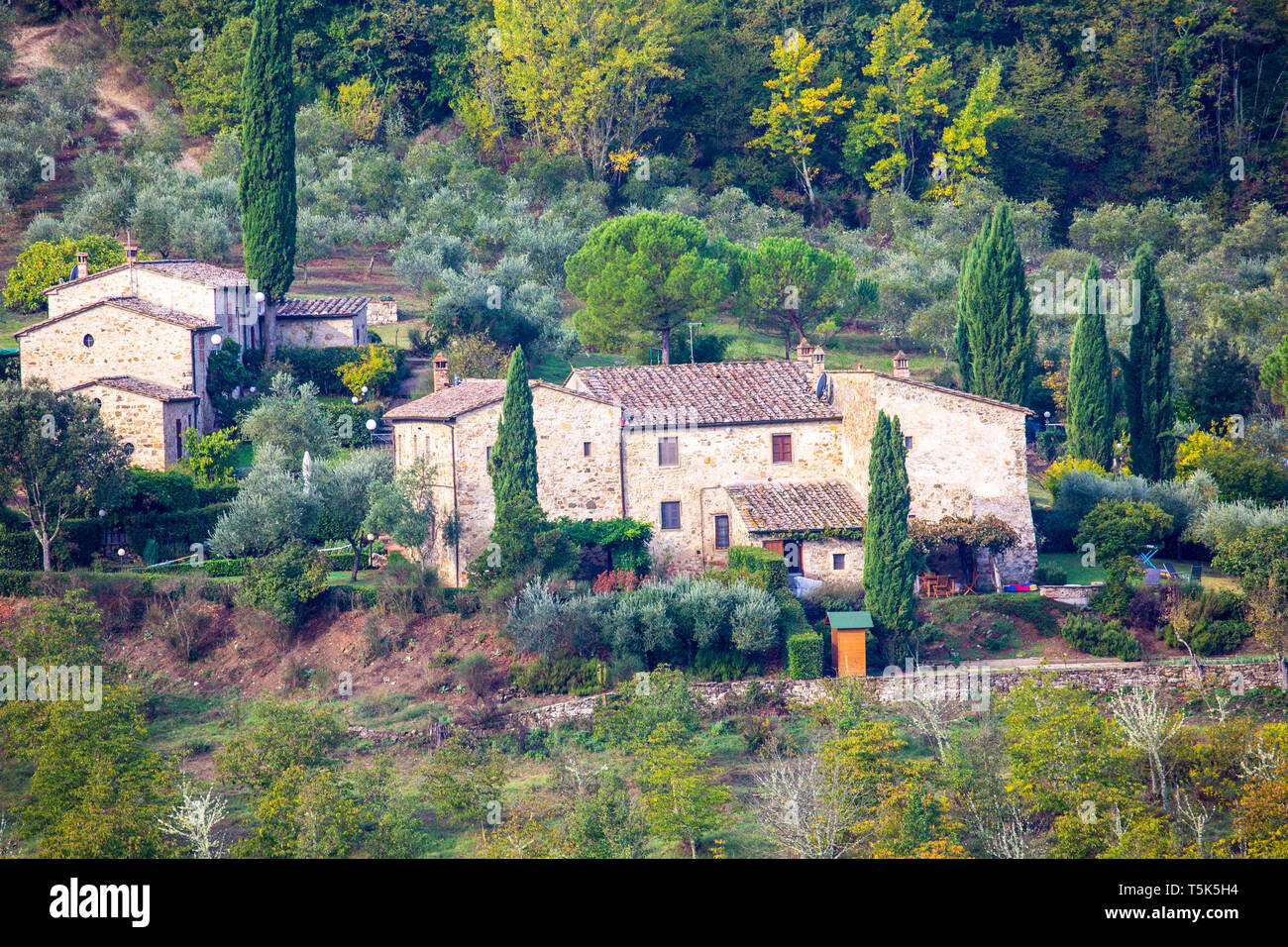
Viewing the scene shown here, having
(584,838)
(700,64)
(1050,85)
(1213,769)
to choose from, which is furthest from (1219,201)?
(584,838)

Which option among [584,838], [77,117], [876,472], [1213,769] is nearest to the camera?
[584,838]

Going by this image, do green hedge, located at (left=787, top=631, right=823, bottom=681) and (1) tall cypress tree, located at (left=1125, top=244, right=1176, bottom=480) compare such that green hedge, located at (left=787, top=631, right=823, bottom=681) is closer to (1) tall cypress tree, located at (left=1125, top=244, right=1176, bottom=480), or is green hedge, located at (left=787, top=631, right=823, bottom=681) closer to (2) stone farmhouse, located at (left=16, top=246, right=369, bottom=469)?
(1) tall cypress tree, located at (left=1125, top=244, right=1176, bottom=480)

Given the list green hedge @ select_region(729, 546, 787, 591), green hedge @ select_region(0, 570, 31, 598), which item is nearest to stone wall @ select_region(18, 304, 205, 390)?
green hedge @ select_region(0, 570, 31, 598)

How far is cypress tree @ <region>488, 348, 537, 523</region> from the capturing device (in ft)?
94.1

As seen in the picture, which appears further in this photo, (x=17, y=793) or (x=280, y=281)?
(x=280, y=281)

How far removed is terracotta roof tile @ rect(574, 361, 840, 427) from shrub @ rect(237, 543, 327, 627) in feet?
25.1

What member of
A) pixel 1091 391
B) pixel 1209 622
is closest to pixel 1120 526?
pixel 1209 622

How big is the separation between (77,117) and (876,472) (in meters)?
47.7

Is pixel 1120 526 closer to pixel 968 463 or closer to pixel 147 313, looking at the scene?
pixel 968 463

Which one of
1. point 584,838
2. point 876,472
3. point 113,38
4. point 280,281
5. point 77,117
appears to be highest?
Result: point 113,38

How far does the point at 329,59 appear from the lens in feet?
217

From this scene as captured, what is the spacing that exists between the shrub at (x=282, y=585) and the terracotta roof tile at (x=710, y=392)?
7.66 m

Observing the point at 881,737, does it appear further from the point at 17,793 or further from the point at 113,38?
the point at 113,38

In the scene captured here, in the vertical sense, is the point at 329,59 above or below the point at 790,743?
above
